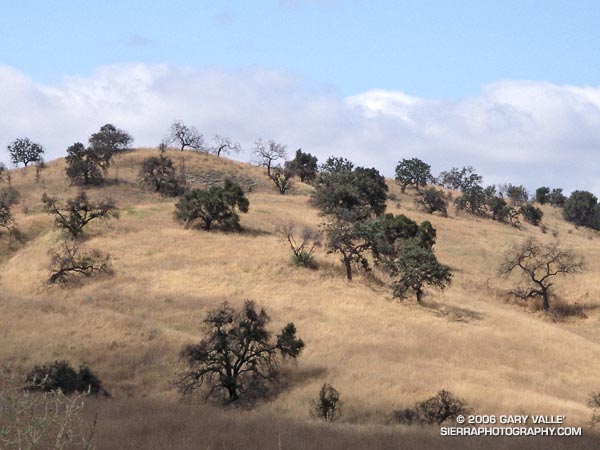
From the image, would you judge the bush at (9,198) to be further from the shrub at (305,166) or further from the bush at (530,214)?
the bush at (530,214)

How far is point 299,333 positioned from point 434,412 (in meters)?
16.3

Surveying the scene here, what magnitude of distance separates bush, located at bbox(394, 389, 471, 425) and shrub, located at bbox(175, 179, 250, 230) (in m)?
44.2

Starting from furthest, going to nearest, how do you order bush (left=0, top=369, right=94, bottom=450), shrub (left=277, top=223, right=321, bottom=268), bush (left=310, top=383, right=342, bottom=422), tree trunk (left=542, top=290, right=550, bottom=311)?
shrub (left=277, top=223, right=321, bottom=268), tree trunk (left=542, top=290, right=550, bottom=311), bush (left=310, top=383, right=342, bottom=422), bush (left=0, top=369, right=94, bottom=450)

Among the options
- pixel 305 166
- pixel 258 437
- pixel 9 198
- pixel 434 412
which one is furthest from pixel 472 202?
pixel 258 437

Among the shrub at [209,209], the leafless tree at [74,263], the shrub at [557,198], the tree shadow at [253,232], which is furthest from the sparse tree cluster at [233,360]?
the shrub at [557,198]

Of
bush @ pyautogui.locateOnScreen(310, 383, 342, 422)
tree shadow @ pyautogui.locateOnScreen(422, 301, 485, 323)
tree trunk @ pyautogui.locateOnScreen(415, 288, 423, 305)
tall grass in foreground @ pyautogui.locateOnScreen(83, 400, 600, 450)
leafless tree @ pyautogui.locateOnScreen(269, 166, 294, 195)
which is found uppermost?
leafless tree @ pyautogui.locateOnScreen(269, 166, 294, 195)

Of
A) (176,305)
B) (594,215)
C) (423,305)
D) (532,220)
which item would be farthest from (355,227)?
(594,215)

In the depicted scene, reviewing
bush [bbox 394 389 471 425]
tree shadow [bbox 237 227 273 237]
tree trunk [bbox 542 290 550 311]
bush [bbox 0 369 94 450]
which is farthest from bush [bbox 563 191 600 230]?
bush [bbox 0 369 94 450]

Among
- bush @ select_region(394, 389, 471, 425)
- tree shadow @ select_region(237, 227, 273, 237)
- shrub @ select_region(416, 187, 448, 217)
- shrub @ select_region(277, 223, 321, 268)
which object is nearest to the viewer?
bush @ select_region(394, 389, 471, 425)

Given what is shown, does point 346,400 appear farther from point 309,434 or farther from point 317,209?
point 317,209

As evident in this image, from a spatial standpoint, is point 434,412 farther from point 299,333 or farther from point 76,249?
point 76,249

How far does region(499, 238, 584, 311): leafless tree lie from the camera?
56656 millimetres

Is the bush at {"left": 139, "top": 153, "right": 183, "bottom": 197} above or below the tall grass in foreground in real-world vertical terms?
above

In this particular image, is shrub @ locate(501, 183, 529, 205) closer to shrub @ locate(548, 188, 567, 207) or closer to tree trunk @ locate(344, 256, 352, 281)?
shrub @ locate(548, 188, 567, 207)
